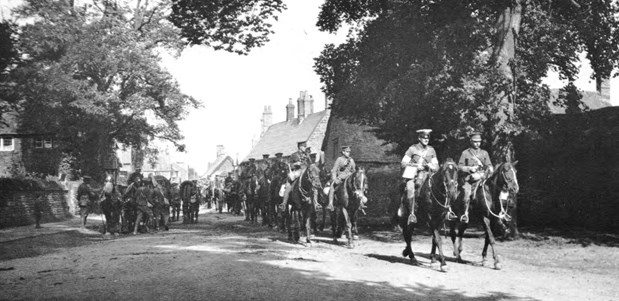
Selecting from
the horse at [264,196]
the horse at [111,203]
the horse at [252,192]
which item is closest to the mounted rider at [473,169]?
the horse at [264,196]

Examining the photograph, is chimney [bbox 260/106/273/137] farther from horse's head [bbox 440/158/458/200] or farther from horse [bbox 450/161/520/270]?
horse's head [bbox 440/158/458/200]

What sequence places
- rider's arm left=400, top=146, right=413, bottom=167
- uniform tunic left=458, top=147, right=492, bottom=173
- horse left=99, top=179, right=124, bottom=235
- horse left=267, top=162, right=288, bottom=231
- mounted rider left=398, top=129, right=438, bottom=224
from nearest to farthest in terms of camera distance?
mounted rider left=398, top=129, right=438, bottom=224
rider's arm left=400, top=146, right=413, bottom=167
uniform tunic left=458, top=147, right=492, bottom=173
horse left=267, top=162, right=288, bottom=231
horse left=99, top=179, right=124, bottom=235

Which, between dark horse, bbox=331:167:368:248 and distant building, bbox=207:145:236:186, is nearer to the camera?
dark horse, bbox=331:167:368:248

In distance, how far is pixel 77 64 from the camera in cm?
3198

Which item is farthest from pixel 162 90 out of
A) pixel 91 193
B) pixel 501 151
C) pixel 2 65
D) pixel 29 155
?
pixel 501 151

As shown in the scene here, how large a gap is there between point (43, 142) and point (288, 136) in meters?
32.0

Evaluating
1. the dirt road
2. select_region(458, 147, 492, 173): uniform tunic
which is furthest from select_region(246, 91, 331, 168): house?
select_region(458, 147, 492, 173): uniform tunic

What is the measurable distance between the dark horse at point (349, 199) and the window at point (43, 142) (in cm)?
2993

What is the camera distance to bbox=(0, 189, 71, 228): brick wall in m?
21.5

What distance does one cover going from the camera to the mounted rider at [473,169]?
11663 mm

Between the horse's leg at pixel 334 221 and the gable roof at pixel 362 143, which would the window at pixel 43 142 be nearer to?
the gable roof at pixel 362 143

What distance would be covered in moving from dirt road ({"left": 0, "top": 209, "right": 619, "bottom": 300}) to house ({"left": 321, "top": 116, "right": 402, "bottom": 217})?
36.2ft

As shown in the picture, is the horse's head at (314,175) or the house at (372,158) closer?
the horse's head at (314,175)

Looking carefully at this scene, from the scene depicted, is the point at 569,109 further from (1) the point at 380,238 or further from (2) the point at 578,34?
(1) the point at 380,238
